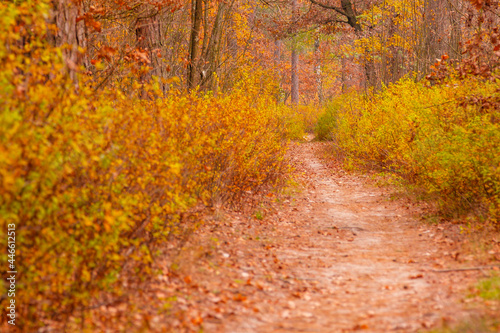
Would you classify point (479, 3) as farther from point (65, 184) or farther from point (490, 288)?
point (65, 184)

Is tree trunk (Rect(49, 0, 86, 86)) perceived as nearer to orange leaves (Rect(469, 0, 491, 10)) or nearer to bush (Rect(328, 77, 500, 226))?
bush (Rect(328, 77, 500, 226))

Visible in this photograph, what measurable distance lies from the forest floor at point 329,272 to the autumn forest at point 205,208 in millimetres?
31

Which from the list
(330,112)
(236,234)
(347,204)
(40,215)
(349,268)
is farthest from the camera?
(330,112)

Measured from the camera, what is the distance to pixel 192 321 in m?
4.10

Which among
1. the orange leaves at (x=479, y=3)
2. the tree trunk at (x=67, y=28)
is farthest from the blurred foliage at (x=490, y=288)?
the tree trunk at (x=67, y=28)

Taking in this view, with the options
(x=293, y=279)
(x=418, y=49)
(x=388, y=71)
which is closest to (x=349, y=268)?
(x=293, y=279)

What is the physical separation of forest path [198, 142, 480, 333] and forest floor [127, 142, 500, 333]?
0.5 inches

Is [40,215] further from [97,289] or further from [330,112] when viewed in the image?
[330,112]

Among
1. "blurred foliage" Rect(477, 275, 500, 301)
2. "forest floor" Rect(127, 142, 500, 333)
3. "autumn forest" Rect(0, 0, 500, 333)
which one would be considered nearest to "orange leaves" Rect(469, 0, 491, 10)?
"autumn forest" Rect(0, 0, 500, 333)

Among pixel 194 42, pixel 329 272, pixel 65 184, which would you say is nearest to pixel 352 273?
pixel 329 272

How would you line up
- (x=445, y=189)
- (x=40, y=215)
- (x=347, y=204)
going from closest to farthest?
(x=40, y=215) → (x=445, y=189) → (x=347, y=204)

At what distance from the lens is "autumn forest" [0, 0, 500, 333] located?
3.67 meters

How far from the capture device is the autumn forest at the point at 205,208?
367 cm

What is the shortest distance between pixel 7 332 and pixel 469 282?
4384 millimetres
